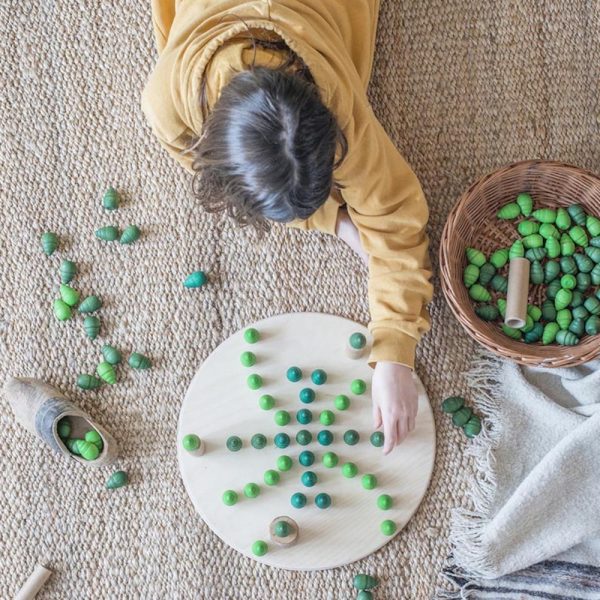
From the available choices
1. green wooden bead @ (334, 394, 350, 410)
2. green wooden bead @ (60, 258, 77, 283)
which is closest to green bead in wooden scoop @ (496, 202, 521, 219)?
green wooden bead @ (334, 394, 350, 410)

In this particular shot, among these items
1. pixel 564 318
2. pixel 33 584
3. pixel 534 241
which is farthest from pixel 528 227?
pixel 33 584

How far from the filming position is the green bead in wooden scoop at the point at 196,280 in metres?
1.15

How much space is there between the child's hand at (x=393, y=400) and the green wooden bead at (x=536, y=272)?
0.24m

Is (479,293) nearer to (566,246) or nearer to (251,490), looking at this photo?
(566,246)

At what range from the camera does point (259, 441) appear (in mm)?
1104

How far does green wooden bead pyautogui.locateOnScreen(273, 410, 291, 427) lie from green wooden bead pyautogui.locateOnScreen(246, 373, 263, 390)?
0.05m

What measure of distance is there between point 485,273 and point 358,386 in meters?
0.25

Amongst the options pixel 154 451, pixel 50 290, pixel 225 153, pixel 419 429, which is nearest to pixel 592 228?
pixel 419 429

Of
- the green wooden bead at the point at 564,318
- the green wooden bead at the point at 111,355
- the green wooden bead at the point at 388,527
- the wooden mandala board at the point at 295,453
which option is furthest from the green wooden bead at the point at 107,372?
the green wooden bead at the point at 564,318

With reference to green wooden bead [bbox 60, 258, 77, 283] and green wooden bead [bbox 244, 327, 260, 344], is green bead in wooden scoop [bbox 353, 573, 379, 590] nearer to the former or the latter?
green wooden bead [bbox 244, 327, 260, 344]

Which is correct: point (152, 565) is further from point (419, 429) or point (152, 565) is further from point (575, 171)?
point (575, 171)

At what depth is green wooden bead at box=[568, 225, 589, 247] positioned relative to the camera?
3.59 feet

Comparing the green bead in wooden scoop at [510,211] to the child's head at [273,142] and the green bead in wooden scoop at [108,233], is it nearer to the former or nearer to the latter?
the child's head at [273,142]

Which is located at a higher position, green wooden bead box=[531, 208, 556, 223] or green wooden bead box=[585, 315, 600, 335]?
green wooden bead box=[531, 208, 556, 223]
